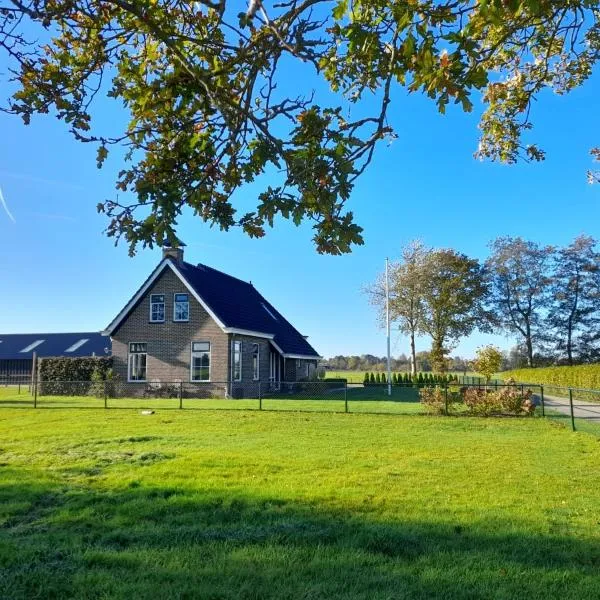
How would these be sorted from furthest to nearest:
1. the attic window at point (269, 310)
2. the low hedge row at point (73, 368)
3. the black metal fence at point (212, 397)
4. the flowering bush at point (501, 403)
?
the attic window at point (269, 310)
the low hedge row at point (73, 368)
the black metal fence at point (212, 397)
the flowering bush at point (501, 403)

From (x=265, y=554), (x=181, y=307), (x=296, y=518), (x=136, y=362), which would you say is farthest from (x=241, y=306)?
(x=265, y=554)

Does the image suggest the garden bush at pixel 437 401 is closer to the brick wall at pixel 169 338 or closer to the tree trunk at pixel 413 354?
the brick wall at pixel 169 338

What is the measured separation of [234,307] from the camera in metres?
27.2

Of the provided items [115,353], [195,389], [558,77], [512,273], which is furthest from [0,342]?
[558,77]

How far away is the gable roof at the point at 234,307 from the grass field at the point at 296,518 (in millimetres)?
14192

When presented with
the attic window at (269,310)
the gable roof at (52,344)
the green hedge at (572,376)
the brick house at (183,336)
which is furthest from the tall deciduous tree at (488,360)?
the gable roof at (52,344)

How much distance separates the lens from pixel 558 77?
27.6 feet

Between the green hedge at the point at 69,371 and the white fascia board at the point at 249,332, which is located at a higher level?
Result: the white fascia board at the point at 249,332

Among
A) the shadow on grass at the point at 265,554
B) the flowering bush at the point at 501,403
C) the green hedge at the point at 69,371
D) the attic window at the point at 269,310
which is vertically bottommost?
the shadow on grass at the point at 265,554

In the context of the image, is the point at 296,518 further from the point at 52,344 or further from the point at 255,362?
the point at 52,344

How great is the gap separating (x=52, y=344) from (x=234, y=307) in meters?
25.9

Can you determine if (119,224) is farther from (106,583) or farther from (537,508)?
(537,508)

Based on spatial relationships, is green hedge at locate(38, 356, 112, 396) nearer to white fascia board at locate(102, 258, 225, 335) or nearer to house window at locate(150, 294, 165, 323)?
white fascia board at locate(102, 258, 225, 335)

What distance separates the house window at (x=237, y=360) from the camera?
24558mm
